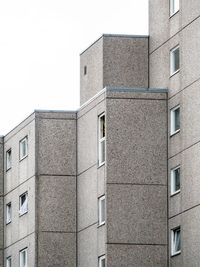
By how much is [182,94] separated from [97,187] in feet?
17.5

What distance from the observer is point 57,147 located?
68.5 m

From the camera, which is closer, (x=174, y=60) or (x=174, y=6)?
(x=174, y=60)

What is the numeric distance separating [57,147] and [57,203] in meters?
2.39

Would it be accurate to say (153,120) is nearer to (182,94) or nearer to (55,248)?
(182,94)

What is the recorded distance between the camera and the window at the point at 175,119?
63125 mm

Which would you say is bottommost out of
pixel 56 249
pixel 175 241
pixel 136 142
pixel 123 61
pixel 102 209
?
pixel 175 241

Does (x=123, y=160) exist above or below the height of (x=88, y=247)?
above

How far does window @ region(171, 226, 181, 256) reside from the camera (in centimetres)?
6228

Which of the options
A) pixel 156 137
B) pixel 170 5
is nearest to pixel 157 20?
pixel 170 5

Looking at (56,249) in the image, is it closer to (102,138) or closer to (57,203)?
(57,203)

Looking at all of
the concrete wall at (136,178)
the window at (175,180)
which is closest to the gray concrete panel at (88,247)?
the concrete wall at (136,178)

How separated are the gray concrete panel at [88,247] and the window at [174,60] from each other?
23.0 feet

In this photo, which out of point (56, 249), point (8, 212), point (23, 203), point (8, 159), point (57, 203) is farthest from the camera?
point (8, 159)

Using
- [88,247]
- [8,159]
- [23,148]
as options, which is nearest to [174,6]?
[88,247]
